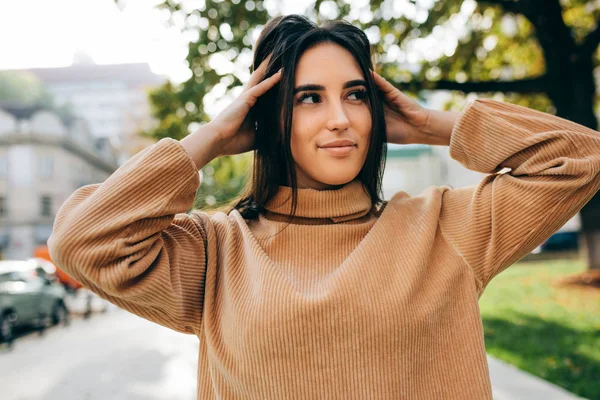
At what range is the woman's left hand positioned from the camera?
1.95 metres

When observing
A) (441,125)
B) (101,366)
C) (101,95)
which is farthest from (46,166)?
(441,125)

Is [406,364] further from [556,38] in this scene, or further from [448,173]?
[448,173]

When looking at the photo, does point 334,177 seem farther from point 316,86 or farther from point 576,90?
point 576,90

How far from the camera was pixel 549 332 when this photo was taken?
6980mm

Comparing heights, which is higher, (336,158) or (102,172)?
(336,158)

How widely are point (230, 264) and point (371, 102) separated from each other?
690 millimetres

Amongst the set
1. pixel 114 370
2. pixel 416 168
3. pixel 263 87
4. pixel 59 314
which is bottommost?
pixel 59 314

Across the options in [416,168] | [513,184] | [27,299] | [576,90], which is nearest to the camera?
[513,184]

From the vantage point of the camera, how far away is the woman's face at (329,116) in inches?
67.5

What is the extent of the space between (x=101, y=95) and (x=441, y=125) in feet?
229

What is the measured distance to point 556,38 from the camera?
889cm

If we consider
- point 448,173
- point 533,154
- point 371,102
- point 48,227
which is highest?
point 371,102

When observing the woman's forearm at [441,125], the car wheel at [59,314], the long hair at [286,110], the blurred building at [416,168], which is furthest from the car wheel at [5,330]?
the blurred building at [416,168]

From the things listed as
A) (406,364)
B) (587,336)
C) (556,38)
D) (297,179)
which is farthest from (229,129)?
(556,38)
